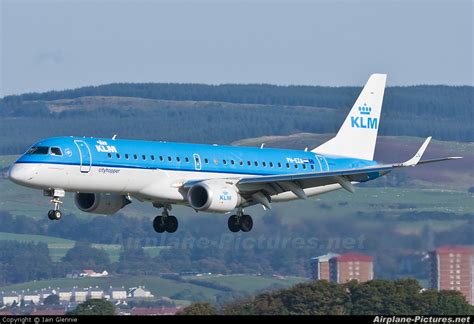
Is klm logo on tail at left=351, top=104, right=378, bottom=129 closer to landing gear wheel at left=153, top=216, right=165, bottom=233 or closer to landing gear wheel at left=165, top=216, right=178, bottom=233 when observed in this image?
landing gear wheel at left=165, top=216, right=178, bottom=233

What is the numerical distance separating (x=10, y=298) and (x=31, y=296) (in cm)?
377

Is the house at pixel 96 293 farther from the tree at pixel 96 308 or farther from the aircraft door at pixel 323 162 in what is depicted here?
the aircraft door at pixel 323 162

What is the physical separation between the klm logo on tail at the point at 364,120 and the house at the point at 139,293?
117ft

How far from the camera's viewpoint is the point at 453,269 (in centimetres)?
8231

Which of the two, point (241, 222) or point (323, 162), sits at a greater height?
point (323, 162)

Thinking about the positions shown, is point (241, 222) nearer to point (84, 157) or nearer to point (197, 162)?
point (197, 162)

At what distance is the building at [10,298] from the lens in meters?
108

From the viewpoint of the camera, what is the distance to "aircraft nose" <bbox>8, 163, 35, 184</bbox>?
56.5 meters

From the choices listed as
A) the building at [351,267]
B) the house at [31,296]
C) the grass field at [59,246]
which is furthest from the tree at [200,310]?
the grass field at [59,246]

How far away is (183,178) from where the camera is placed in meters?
60.1

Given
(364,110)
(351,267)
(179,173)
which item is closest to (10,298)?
(351,267)

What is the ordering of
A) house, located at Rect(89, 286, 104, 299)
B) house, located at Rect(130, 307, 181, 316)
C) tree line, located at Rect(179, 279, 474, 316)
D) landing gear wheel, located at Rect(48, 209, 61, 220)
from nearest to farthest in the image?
1. landing gear wheel, located at Rect(48, 209, 61, 220)
2. tree line, located at Rect(179, 279, 474, 316)
3. house, located at Rect(130, 307, 181, 316)
4. house, located at Rect(89, 286, 104, 299)

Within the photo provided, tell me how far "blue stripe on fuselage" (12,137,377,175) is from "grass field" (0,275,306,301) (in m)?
36.5

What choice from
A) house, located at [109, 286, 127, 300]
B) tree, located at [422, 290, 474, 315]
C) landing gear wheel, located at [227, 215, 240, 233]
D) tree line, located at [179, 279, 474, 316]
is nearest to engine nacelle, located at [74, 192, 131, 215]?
landing gear wheel, located at [227, 215, 240, 233]
